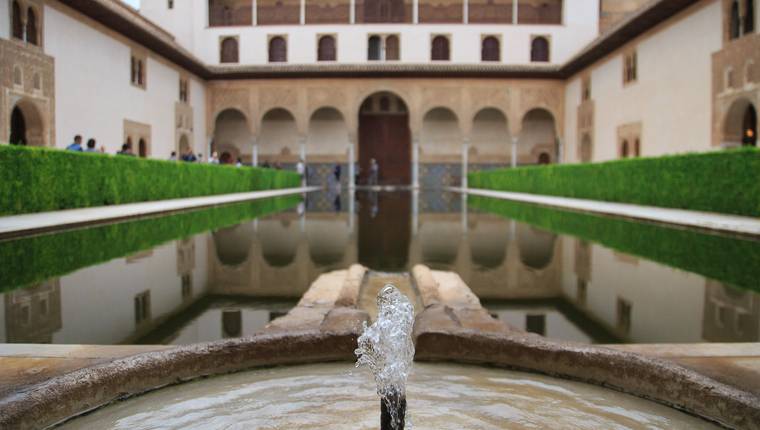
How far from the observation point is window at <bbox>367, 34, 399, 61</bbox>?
31438mm

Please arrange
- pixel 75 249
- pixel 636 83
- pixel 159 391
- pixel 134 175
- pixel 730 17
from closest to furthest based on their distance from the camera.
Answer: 1. pixel 159 391
2. pixel 75 249
3. pixel 134 175
4. pixel 730 17
5. pixel 636 83

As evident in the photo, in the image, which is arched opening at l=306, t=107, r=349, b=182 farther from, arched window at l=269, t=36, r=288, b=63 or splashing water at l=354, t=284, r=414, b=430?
splashing water at l=354, t=284, r=414, b=430

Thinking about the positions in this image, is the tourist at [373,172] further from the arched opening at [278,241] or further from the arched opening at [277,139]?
the arched opening at [278,241]

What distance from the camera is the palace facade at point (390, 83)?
23.8m

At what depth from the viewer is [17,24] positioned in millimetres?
16078

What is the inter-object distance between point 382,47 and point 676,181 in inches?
816

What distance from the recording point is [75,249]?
6.89m

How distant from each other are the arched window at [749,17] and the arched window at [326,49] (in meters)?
19.2

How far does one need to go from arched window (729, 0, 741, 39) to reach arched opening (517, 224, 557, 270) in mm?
9960

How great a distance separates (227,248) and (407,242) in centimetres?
211

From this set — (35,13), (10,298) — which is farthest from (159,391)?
(35,13)

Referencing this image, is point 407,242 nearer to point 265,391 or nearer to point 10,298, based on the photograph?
point 10,298

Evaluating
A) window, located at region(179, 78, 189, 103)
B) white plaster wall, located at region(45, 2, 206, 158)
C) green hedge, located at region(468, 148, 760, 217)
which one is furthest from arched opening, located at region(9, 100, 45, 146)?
green hedge, located at region(468, 148, 760, 217)

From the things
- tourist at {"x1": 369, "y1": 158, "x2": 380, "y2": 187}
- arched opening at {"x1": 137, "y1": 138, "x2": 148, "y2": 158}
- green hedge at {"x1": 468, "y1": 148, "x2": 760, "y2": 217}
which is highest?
arched opening at {"x1": 137, "y1": 138, "x2": 148, "y2": 158}
